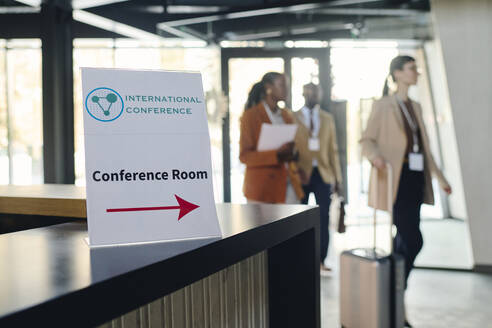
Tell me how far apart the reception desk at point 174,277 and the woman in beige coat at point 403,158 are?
2.09 meters

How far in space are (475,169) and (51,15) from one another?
602 cm

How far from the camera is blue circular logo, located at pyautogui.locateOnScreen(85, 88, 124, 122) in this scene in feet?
3.63

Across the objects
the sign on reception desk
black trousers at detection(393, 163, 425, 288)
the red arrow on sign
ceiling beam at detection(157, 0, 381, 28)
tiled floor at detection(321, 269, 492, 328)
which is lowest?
tiled floor at detection(321, 269, 492, 328)

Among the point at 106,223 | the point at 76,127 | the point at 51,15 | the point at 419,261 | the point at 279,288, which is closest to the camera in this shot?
the point at 106,223

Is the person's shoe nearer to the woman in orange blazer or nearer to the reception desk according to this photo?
the woman in orange blazer

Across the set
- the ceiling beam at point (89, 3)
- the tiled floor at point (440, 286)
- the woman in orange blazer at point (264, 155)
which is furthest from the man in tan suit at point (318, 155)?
the ceiling beam at point (89, 3)

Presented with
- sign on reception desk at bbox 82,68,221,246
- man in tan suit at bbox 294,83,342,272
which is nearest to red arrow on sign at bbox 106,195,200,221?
sign on reception desk at bbox 82,68,221,246

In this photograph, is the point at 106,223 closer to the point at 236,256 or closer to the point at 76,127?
the point at 236,256

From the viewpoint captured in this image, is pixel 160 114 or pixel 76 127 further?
pixel 76 127

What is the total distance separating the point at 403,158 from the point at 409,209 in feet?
1.18

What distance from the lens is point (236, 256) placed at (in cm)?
117

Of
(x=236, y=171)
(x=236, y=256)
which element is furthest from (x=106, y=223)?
(x=236, y=171)

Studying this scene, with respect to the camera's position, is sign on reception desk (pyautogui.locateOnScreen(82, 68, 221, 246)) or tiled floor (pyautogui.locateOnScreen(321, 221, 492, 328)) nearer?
sign on reception desk (pyautogui.locateOnScreen(82, 68, 221, 246))

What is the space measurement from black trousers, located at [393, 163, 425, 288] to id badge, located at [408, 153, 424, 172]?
4cm
